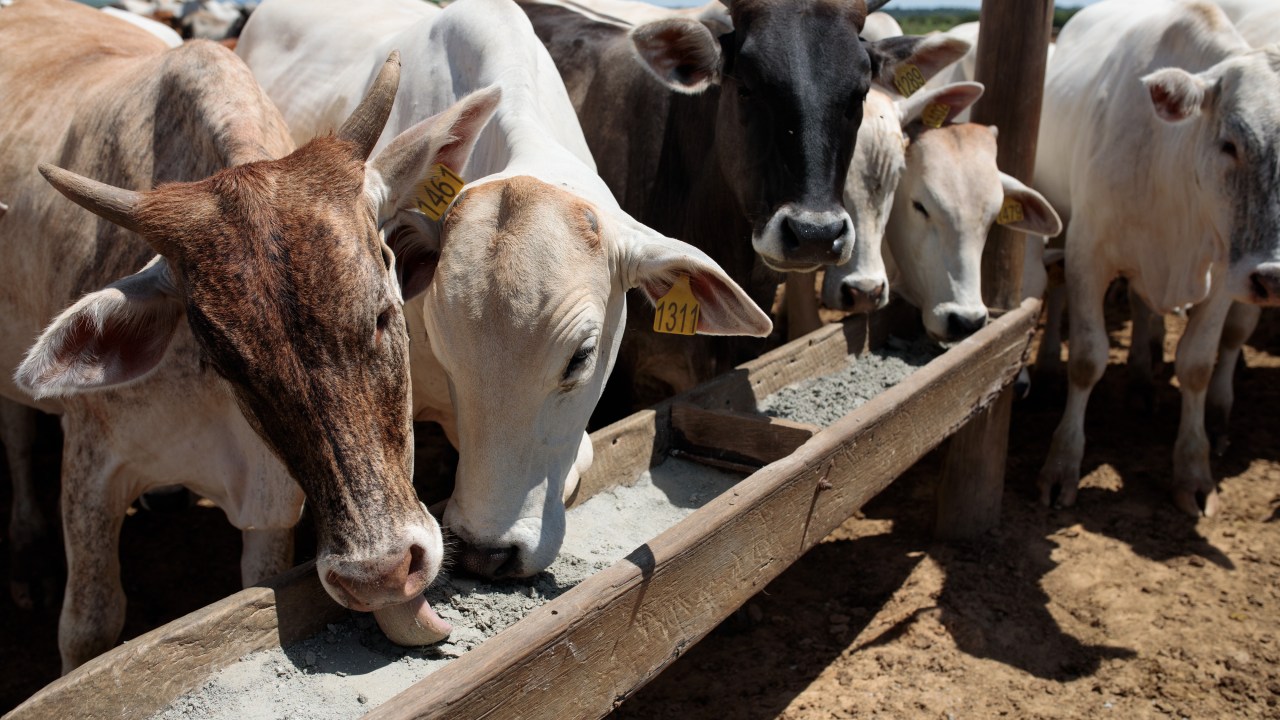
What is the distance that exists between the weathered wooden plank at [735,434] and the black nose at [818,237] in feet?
1.93

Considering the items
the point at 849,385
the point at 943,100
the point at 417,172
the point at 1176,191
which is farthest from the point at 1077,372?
the point at 417,172

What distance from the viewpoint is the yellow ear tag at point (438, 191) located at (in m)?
2.79

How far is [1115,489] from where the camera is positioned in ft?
17.6

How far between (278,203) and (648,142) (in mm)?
2509

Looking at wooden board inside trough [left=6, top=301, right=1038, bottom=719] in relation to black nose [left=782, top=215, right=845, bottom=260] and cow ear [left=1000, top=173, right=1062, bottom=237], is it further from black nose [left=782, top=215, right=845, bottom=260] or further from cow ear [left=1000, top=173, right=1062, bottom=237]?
cow ear [left=1000, top=173, right=1062, bottom=237]

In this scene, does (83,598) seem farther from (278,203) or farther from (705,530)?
(705,530)

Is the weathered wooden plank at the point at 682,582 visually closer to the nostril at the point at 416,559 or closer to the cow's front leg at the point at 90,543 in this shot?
the nostril at the point at 416,559

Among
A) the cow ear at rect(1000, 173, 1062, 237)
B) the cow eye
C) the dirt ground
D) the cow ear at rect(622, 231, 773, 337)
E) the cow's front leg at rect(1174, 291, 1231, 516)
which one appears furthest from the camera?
the cow's front leg at rect(1174, 291, 1231, 516)

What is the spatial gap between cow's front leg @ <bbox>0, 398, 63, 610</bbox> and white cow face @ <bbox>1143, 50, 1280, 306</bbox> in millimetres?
4869

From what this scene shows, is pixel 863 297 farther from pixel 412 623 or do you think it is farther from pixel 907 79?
pixel 412 623

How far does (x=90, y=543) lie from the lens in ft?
9.43

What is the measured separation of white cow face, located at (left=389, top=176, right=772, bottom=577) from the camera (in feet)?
8.00

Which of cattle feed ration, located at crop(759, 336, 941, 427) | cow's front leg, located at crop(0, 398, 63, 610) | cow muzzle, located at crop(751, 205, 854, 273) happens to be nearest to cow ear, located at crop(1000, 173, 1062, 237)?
cattle feed ration, located at crop(759, 336, 941, 427)

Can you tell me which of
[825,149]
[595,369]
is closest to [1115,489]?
[825,149]
